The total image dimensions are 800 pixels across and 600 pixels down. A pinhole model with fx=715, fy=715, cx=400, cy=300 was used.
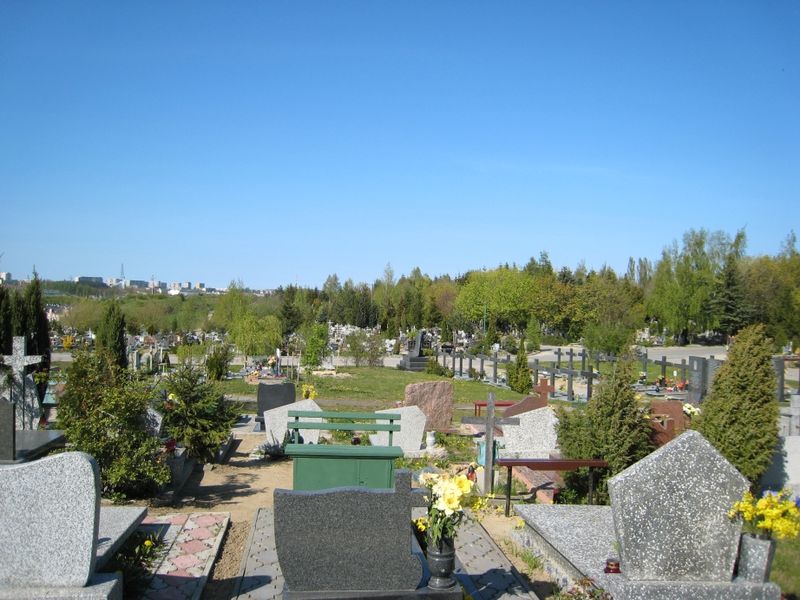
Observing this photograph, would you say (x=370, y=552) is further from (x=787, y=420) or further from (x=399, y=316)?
(x=399, y=316)

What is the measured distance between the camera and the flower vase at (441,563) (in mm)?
5496

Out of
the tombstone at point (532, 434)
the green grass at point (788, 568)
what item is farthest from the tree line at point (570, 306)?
the green grass at point (788, 568)

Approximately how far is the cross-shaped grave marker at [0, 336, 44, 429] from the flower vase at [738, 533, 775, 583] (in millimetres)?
11381

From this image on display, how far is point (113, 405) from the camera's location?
29.7ft

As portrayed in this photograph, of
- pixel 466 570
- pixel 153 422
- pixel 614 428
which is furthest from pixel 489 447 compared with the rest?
pixel 153 422

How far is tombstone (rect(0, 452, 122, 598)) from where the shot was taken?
4824mm

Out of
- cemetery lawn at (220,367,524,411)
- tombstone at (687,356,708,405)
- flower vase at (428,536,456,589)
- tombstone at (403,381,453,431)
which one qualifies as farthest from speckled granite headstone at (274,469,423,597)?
cemetery lawn at (220,367,524,411)

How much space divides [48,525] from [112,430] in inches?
176

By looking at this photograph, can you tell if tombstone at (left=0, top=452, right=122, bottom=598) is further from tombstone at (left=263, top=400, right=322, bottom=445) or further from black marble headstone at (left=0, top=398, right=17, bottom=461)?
tombstone at (left=263, top=400, right=322, bottom=445)

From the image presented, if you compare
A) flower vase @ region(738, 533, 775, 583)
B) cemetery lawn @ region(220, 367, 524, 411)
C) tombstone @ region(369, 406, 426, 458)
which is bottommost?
cemetery lawn @ region(220, 367, 524, 411)

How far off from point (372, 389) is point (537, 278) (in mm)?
37753

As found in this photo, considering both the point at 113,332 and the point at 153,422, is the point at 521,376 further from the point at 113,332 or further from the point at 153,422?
the point at 153,422

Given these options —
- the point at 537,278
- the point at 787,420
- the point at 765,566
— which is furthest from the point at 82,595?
the point at 537,278

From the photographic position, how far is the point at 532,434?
12680 millimetres
